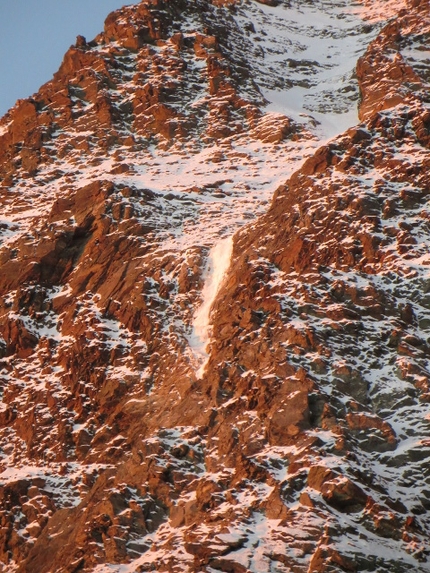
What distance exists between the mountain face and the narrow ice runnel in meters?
0.13

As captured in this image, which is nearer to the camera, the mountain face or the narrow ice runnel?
the mountain face

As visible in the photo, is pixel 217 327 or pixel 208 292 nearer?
pixel 217 327

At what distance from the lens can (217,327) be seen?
203ft

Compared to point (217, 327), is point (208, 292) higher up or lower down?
higher up

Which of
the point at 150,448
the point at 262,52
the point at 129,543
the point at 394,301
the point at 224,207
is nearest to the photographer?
the point at 129,543

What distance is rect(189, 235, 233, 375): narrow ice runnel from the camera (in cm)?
6194

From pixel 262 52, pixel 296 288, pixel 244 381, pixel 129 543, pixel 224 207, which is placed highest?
pixel 262 52

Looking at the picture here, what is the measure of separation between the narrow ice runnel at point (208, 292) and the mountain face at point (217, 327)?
0.13 m

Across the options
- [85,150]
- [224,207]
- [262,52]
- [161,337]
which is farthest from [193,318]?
[262,52]

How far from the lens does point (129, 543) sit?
171ft

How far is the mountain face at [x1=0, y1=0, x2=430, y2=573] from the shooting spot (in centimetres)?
5162

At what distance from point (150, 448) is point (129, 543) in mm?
4973

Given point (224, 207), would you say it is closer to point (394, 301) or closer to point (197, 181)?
point (197, 181)

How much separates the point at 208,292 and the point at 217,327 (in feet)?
11.8
